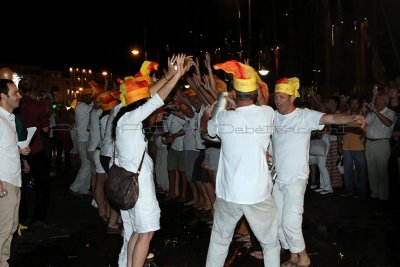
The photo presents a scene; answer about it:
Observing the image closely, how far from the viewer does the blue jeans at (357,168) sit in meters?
9.91

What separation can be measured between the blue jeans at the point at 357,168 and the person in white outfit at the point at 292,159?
193 inches

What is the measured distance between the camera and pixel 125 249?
523 centimetres

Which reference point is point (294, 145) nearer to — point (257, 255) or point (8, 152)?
point (257, 255)

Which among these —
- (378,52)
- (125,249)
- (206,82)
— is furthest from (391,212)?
(378,52)

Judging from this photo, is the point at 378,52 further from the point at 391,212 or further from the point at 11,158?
the point at 11,158

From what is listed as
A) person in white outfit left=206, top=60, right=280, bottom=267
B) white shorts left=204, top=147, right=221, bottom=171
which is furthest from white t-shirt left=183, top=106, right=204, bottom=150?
person in white outfit left=206, top=60, right=280, bottom=267

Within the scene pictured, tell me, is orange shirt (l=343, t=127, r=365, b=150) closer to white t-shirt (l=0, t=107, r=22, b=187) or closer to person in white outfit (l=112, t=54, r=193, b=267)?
person in white outfit (l=112, t=54, r=193, b=267)

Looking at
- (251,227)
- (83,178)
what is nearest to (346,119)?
(251,227)

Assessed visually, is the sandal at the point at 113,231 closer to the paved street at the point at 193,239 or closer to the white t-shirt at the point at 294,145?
the paved street at the point at 193,239

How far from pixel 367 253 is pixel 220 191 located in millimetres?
2707

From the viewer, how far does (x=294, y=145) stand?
5367 millimetres

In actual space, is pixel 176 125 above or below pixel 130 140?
above

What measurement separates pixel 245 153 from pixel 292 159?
1.10m

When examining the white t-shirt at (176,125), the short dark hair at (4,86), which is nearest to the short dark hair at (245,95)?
the short dark hair at (4,86)
